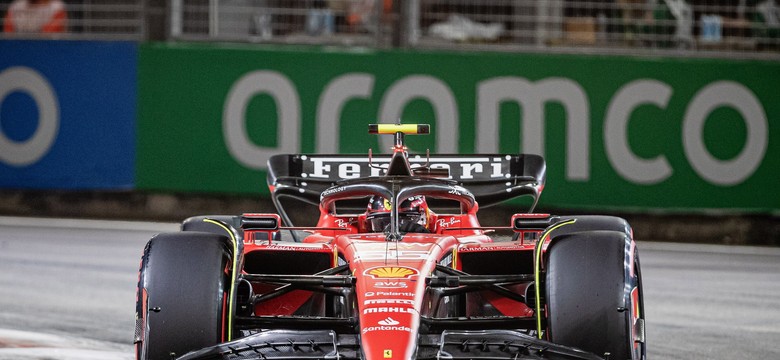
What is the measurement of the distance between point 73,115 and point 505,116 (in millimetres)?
4594

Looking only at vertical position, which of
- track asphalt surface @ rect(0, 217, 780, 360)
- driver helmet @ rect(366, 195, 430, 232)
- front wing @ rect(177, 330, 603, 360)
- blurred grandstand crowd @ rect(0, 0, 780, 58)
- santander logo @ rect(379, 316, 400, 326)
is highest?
blurred grandstand crowd @ rect(0, 0, 780, 58)

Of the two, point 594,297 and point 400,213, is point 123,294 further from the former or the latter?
point 594,297

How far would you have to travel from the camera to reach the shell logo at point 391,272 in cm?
588

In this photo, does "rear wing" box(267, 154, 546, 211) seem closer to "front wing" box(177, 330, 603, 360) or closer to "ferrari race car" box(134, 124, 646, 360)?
"ferrari race car" box(134, 124, 646, 360)

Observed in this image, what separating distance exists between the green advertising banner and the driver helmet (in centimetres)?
658

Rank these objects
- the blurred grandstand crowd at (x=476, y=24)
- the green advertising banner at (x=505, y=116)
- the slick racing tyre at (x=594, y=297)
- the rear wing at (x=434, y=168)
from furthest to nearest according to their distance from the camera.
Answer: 1. the blurred grandstand crowd at (x=476, y=24)
2. the green advertising banner at (x=505, y=116)
3. the rear wing at (x=434, y=168)
4. the slick racing tyre at (x=594, y=297)

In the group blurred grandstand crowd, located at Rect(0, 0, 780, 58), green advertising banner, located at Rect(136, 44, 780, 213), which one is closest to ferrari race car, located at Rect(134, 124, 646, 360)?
green advertising banner, located at Rect(136, 44, 780, 213)

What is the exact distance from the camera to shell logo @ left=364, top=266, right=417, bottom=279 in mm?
5879

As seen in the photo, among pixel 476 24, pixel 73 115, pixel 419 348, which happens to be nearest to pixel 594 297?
pixel 419 348

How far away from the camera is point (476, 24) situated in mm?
14484

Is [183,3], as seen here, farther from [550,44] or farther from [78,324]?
[78,324]

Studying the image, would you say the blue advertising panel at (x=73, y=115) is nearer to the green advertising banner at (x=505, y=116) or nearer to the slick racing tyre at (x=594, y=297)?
the green advertising banner at (x=505, y=116)

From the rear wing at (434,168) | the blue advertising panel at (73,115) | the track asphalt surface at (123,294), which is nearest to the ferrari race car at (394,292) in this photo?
the track asphalt surface at (123,294)

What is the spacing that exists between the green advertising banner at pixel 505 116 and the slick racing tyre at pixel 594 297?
8.12m
